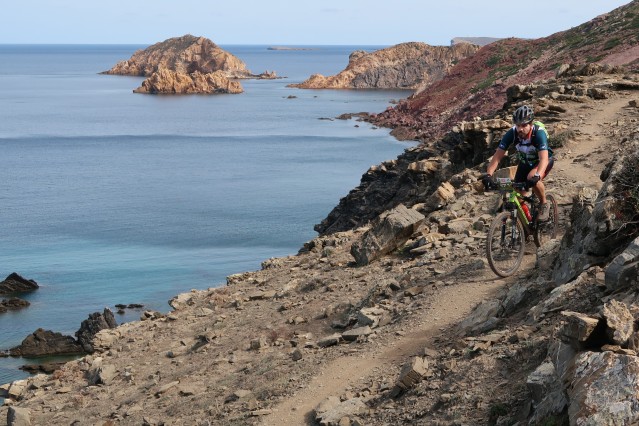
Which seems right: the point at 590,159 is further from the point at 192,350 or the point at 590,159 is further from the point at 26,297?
the point at 26,297

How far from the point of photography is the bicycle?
12.7 metres

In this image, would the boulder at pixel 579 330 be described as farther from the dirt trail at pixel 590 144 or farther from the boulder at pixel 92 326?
the boulder at pixel 92 326

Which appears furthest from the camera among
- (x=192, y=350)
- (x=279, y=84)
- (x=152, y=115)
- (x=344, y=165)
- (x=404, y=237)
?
(x=279, y=84)

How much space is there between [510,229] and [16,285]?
92.0 ft

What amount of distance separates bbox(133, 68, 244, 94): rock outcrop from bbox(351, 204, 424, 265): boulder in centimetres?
15321

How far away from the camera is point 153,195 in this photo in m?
59.4

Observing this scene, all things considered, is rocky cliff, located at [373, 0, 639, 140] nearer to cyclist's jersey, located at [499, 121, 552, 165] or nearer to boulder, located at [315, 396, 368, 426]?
cyclist's jersey, located at [499, 121, 552, 165]

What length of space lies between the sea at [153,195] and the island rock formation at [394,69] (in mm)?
46788

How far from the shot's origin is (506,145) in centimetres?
1276

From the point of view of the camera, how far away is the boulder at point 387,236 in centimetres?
1844

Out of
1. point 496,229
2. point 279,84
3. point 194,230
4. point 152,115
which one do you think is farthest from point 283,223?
point 279,84

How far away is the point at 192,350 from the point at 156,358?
919 mm

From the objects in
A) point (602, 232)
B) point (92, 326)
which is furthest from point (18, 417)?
point (92, 326)

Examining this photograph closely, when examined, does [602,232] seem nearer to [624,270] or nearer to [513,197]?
[624,270]
